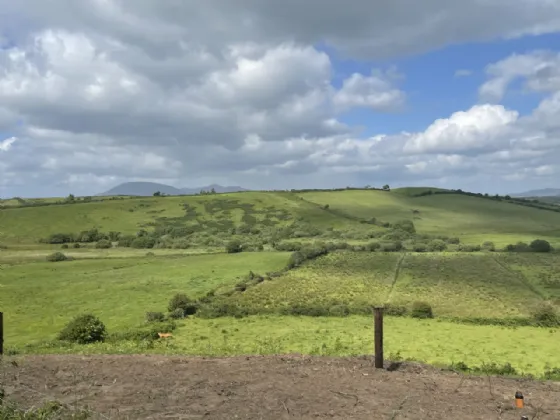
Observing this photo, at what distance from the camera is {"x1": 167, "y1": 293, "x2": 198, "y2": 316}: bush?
51.6 metres

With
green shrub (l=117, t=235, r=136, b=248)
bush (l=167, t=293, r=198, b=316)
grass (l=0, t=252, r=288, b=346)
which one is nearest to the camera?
grass (l=0, t=252, r=288, b=346)

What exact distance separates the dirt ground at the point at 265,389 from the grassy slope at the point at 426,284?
1091 inches

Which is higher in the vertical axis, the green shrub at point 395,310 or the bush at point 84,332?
the bush at point 84,332

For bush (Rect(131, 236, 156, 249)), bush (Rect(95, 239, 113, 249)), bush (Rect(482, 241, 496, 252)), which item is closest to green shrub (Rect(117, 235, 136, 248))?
bush (Rect(131, 236, 156, 249))

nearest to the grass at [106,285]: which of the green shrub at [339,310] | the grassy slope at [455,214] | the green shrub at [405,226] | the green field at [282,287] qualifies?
the green field at [282,287]

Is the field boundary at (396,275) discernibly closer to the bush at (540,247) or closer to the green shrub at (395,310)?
the green shrub at (395,310)

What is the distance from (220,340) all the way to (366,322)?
1519cm

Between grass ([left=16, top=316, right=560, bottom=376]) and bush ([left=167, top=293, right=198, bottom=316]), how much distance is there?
9.42 ft

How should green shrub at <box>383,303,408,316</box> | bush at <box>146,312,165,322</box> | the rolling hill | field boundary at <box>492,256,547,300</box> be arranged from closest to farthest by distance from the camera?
bush at <box>146,312,165,322</box> → green shrub at <box>383,303,408,316</box> → field boundary at <box>492,256,547,300</box> → the rolling hill

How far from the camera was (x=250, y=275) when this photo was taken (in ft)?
231

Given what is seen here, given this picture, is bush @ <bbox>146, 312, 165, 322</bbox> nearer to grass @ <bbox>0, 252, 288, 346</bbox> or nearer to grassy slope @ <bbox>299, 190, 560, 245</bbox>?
grass @ <bbox>0, 252, 288, 346</bbox>

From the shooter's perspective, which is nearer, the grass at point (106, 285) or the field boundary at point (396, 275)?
the grass at point (106, 285)

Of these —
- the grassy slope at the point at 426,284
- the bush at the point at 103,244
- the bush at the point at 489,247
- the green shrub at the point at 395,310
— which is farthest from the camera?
the bush at the point at 103,244

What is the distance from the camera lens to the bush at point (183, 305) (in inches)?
2030
